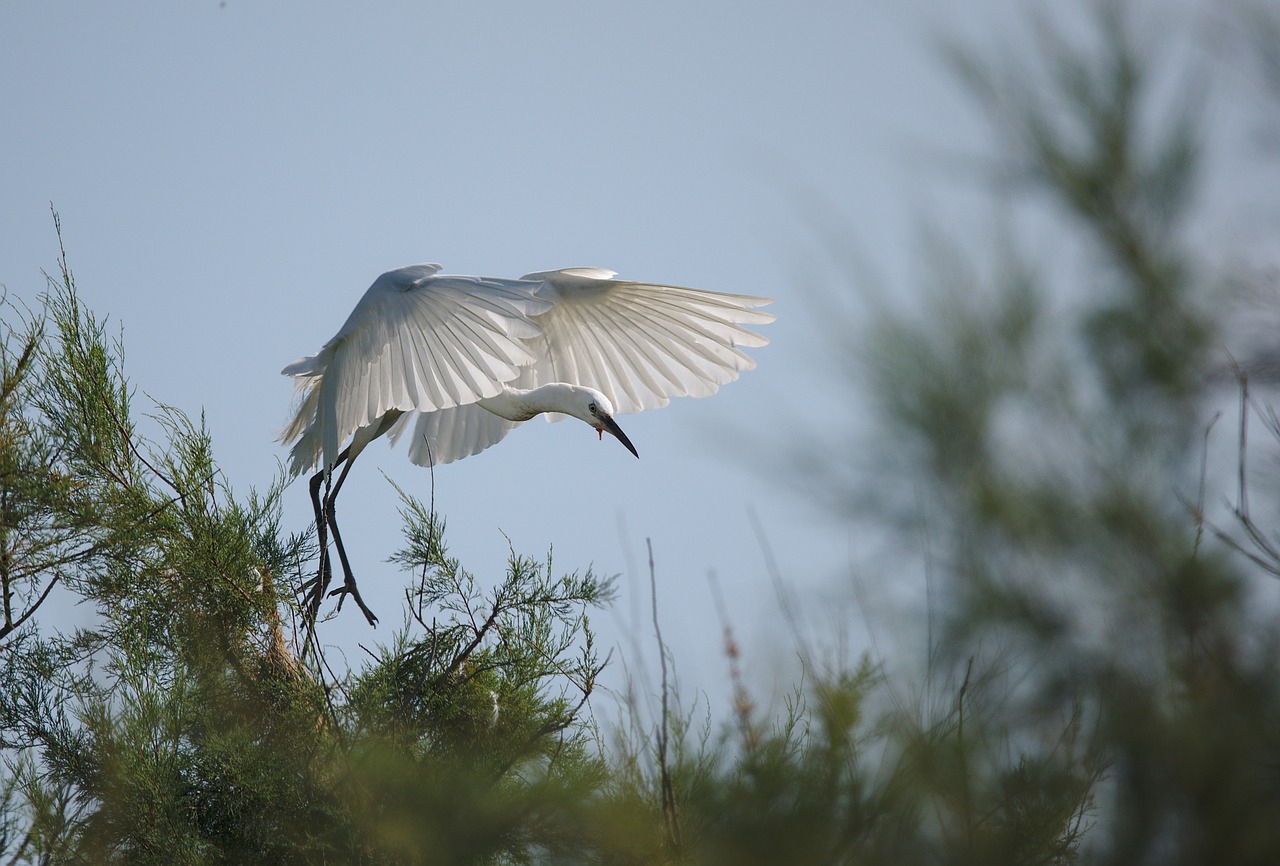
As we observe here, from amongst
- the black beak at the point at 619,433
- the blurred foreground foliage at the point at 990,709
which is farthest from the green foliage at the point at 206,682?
the black beak at the point at 619,433

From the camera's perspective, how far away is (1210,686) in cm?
121

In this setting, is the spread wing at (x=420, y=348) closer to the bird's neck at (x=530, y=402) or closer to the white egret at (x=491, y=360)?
the white egret at (x=491, y=360)

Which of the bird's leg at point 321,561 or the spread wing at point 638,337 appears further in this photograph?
the spread wing at point 638,337

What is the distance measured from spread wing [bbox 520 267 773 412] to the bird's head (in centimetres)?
46

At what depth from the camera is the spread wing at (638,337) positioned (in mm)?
4570

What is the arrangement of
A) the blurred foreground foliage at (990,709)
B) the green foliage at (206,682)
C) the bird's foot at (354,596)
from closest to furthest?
the blurred foreground foliage at (990,709) → the green foliage at (206,682) → the bird's foot at (354,596)

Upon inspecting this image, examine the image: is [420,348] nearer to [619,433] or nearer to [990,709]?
[619,433]

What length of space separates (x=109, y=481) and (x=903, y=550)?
7.83ft

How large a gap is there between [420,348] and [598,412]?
820 mm

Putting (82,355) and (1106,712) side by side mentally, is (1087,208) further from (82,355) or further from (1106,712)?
(82,355)

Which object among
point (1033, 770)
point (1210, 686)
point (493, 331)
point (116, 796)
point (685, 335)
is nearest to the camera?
point (1210, 686)

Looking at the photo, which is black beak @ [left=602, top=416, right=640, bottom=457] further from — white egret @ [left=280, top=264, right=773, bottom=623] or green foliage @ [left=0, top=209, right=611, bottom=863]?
green foliage @ [left=0, top=209, right=611, bottom=863]

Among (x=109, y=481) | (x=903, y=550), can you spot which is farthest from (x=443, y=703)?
(x=903, y=550)

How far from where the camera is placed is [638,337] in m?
4.87
